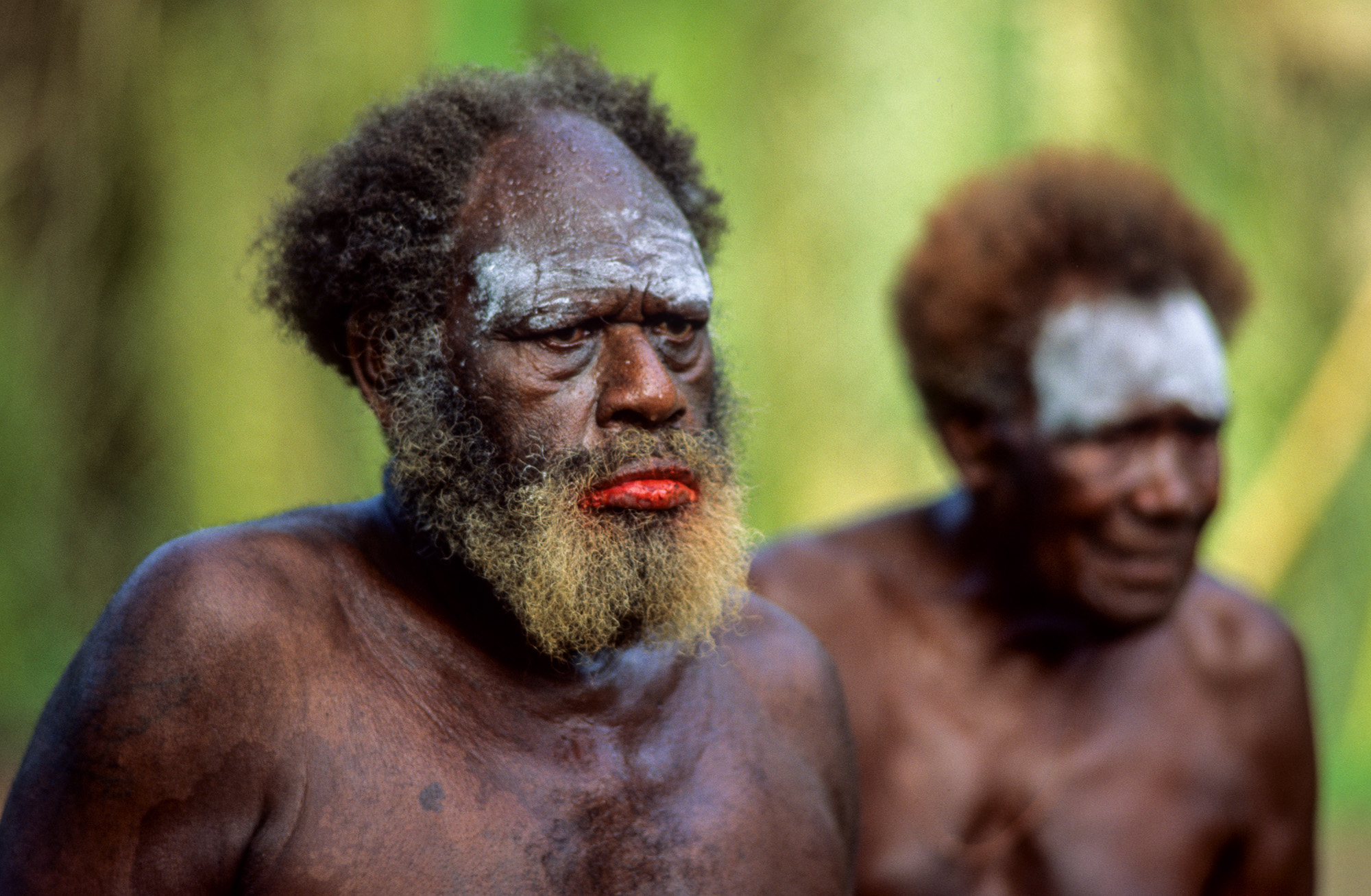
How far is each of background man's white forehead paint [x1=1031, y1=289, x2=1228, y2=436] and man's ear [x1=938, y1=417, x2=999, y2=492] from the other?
192mm

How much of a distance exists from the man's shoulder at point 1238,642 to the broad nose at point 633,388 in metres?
2.02

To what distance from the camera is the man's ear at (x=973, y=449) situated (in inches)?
141

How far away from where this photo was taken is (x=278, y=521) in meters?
2.05

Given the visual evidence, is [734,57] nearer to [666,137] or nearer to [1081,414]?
[1081,414]

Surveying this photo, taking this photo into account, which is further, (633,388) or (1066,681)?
(1066,681)

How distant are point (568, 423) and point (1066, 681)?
75.2 inches

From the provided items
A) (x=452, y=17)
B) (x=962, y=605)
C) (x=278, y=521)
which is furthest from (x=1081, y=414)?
(x=452, y=17)

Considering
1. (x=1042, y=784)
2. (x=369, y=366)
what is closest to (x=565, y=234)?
(x=369, y=366)

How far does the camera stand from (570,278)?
212 cm

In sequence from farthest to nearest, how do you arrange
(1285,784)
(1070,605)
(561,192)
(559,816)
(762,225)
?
(762,225) → (1285,784) → (1070,605) → (561,192) → (559,816)

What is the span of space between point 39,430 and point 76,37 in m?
1.43

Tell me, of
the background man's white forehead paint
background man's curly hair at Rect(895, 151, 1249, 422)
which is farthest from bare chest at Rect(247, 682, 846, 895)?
background man's curly hair at Rect(895, 151, 1249, 422)

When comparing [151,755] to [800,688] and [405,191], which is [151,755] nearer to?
[405,191]

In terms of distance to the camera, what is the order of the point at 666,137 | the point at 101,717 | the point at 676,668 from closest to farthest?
the point at 101,717 → the point at 676,668 → the point at 666,137
